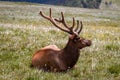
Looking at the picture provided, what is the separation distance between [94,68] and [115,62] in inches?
46.4

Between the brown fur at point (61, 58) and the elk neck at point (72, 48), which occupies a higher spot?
the elk neck at point (72, 48)

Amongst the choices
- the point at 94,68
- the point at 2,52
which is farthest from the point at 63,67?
the point at 2,52

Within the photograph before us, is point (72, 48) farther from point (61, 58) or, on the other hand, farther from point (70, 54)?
point (61, 58)

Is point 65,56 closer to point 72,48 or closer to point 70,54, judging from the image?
point 70,54

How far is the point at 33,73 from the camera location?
10141mm

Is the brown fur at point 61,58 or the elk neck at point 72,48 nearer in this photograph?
the brown fur at point 61,58

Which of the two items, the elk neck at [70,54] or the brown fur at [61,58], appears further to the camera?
the elk neck at [70,54]

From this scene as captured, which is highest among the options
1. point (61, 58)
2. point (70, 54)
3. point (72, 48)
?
point (72, 48)

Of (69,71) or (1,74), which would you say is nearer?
(1,74)

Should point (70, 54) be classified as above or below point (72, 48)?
below

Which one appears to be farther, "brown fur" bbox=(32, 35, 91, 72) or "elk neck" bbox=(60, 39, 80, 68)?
"elk neck" bbox=(60, 39, 80, 68)

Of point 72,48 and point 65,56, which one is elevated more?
point 72,48

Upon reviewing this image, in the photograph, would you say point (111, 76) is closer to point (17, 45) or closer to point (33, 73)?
point (33, 73)

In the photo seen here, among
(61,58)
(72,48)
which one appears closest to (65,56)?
(61,58)
